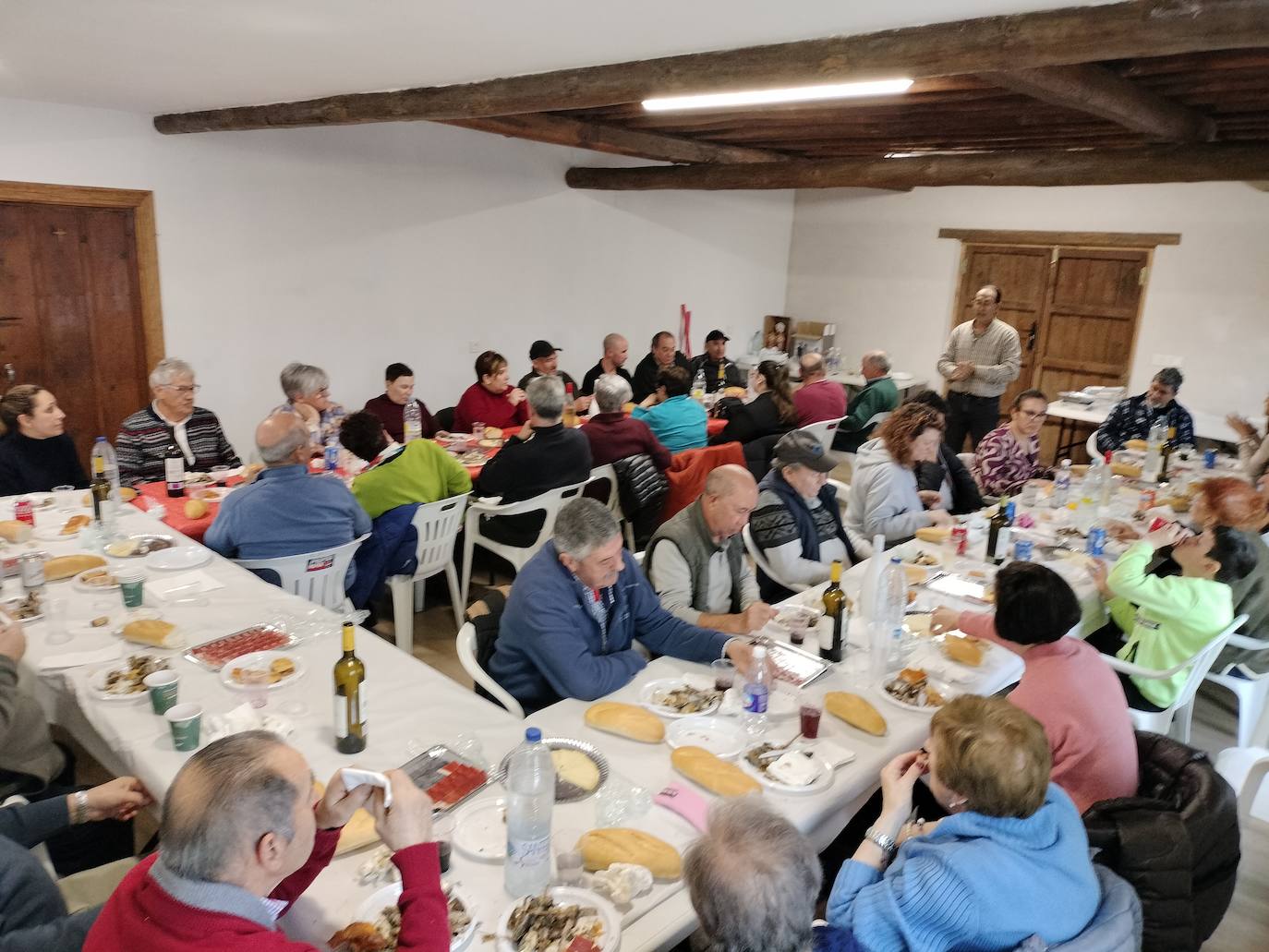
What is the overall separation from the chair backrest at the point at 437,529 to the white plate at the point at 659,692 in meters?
1.92

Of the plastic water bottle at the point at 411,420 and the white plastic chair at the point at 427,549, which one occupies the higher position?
the plastic water bottle at the point at 411,420

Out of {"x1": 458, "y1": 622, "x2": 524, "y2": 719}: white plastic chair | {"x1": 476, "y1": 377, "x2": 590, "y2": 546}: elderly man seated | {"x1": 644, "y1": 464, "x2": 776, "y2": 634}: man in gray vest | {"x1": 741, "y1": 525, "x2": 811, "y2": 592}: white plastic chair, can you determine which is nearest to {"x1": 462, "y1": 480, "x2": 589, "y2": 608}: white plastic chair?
{"x1": 476, "y1": 377, "x2": 590, "y2": 546}: elderly man seated

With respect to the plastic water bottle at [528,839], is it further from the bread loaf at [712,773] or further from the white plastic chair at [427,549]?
the white plastic chair at [427,549]

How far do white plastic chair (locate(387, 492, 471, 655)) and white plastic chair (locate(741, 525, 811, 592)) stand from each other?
1484 millimetres

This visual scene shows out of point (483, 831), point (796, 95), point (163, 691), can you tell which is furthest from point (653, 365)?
point (483, 831)

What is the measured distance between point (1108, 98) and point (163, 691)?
4.75 meters

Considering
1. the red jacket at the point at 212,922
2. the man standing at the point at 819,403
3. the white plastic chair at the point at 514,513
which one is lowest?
the white plastic chair at the point at 514,513

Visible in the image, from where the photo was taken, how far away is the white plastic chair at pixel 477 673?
249 centimetres

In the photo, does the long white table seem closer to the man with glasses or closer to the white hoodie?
the white hoodie

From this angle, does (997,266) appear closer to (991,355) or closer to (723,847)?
(991,355)

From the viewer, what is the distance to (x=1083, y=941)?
1.57 meters

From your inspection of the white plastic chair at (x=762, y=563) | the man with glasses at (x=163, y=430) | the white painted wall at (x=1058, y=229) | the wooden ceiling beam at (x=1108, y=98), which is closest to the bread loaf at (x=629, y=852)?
the white plastic chair at (x=762, y=563)

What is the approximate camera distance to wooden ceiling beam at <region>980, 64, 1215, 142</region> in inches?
145

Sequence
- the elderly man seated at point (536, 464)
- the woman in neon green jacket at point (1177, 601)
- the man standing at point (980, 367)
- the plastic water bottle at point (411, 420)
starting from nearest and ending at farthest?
the woman in neon green jacket at point (1177, 601) < the elderly man seated at point (536, 464) < the plastic water bottle at point (411, 420) < the man standing at point (980, 367)
